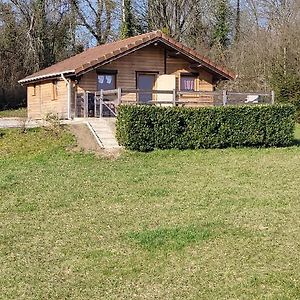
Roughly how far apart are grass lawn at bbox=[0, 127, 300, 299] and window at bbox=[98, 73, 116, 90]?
10332mm

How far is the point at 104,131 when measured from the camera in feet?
62.2

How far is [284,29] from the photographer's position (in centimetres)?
3775

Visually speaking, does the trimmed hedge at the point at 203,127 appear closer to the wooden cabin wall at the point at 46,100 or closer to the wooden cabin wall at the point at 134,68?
the wooden cabin wall at the point at 134,68

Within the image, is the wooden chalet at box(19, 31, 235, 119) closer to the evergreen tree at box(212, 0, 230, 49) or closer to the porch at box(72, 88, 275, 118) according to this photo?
the porch at box(72, 88, 275, 118)

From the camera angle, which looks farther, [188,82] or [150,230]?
[188,82]

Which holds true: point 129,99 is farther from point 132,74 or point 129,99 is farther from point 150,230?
point 150,230

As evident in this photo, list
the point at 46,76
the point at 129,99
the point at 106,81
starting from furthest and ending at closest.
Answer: the point at 46,76, the point at 129,99, the point at 106,81

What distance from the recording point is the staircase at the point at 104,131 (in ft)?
57.4

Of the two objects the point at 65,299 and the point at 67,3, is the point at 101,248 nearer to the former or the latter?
the point at 65,299

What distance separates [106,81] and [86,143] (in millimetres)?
8199

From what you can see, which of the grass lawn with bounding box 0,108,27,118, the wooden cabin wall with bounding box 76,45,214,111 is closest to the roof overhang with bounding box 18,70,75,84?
the wooden cabin wall with bounding box 76,45,214,111

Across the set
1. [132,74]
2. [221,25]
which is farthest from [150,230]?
[221,25]

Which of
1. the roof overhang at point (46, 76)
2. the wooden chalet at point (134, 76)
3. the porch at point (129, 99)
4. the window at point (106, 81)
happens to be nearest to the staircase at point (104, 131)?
the porch at point (129, 99)

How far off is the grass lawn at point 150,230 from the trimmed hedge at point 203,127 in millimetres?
2139
